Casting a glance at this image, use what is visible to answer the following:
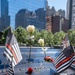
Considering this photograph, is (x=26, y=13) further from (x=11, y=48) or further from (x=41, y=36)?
(x=11, y=48)

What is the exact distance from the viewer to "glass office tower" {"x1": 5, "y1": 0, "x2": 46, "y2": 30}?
79125mm

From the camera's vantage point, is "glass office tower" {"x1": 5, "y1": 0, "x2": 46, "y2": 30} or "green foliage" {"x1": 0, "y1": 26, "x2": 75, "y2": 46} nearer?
"green foliage" {"x1": 0, "y1": 26, "x2": 75, "y2": 46}

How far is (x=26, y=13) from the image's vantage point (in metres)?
84.4

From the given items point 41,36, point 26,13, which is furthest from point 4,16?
point 41,36

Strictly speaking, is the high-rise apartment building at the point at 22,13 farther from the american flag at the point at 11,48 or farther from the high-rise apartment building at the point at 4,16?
the american flag at the point at 11,48

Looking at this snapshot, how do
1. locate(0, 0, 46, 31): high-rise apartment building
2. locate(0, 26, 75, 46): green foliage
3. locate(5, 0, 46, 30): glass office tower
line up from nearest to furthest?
locate(0, 26, 75, 46): green foliage
locate(0, 0, 46, 31): high-rise apartment building
locate(5, 0, 46, 30): glass office tower

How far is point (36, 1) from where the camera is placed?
90062 mm

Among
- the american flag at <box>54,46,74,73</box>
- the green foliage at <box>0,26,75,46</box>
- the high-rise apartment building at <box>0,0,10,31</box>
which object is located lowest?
the green foliage at <box>0,26,75,46</box>

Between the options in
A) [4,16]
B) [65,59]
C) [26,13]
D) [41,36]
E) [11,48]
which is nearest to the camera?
[11,48]

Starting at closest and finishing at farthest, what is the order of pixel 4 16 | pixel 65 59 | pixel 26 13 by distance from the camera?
1. pixel 65 59
2. pixel 4 16
3. pixel 26 13

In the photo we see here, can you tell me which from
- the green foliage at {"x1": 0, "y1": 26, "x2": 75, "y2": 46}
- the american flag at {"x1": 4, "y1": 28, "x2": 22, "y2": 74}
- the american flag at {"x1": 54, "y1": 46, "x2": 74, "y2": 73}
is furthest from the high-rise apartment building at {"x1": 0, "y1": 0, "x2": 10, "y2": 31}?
the american flag at {"x1": 4, "y1": 28, "x2": 22, "y2": 74}

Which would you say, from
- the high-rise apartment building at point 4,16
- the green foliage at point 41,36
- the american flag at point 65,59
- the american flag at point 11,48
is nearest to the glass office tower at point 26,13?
the high-rise apartment building at point 4,16

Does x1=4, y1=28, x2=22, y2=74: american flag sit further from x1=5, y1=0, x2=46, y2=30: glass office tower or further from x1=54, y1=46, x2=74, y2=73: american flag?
x1=5, y1=0, x2=46, y2=30: glass office tower

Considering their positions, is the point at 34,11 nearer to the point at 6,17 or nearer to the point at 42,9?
the point at 42,9
